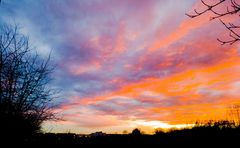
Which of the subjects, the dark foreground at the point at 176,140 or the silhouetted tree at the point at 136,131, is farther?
the silhouetted tree at the point at 136,131

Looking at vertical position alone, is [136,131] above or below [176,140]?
above

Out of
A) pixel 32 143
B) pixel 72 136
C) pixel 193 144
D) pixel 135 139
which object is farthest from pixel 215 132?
pixel 72 136

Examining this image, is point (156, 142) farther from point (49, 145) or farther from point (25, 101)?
point (49, 145)

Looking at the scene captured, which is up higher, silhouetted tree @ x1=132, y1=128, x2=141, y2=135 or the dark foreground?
silhouetted tree @ x1=132, y1=128, x2=141, y2=135

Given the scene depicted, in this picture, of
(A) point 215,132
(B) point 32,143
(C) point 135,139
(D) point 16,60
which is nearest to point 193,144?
(A) point 215,132

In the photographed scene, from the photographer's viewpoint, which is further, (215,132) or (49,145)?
(49,145)

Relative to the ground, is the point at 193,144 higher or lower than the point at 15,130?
lower

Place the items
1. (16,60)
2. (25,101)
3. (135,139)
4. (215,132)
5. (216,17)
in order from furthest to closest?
1. (135,139)
2. (25,101)
3. (16,60)
4. (215,132)
5. (216,17)

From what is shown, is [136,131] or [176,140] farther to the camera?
[136,131]

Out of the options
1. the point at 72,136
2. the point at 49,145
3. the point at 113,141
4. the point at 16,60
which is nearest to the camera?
the point at 16,60

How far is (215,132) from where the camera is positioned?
12.1m

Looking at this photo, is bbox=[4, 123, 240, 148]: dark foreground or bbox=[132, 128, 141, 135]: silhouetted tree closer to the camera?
bbox=[4, 123, 240, 148]: dark foreground

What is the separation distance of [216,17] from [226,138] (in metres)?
7.43

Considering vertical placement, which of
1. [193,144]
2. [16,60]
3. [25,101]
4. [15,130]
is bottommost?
[193,144]
